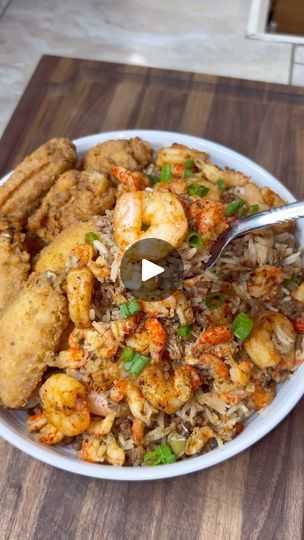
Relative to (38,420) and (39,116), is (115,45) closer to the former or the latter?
(39,116)

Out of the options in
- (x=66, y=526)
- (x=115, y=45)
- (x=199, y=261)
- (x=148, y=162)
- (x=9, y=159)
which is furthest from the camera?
(x=115, y=45)

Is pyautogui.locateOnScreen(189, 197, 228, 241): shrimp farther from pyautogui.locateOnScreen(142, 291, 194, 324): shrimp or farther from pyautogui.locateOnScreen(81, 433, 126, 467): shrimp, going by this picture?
pyautogui.locateOnScreen(81, 433, 126, 467): shrimp

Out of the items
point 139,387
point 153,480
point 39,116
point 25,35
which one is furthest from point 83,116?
point 153,480

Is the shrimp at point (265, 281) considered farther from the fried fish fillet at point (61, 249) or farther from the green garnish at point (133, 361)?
the fried fish fillet at point (61, 249)

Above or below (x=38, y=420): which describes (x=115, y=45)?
above

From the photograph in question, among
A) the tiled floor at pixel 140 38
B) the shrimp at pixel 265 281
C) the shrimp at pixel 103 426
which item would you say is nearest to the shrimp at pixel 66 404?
the shrimp at pixel 103 426
